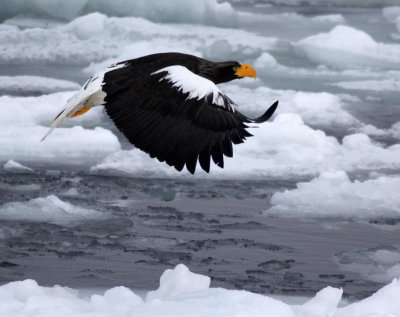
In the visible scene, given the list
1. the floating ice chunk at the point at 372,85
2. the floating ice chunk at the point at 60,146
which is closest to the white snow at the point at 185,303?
the floating ice chunk at the point at 60,146

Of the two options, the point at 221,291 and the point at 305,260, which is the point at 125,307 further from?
the point at 305,260

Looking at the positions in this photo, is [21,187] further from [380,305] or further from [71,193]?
[380,305]

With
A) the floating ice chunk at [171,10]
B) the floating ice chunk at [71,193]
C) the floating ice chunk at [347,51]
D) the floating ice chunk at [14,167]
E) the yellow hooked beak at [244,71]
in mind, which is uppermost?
the floating ice chunk at [171,10]

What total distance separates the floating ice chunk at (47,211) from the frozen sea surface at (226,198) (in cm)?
1

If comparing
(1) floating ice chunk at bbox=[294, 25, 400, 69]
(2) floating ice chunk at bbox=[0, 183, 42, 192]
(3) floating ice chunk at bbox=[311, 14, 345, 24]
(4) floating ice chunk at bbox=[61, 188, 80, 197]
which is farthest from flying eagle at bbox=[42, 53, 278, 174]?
(3) floating ice chunk at bbox=[311, 14, 345, 24]

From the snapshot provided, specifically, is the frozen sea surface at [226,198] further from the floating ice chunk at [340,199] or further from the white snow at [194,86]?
the white snow at [194,86]

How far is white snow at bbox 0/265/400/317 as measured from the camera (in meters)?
3.31

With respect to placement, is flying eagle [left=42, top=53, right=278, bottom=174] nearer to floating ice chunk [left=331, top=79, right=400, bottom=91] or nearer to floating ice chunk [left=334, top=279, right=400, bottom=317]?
floating ice chunk [left=334, top=279, right=400, bottom=317]

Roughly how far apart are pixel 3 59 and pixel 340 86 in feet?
14.5

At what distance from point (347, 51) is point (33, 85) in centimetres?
441

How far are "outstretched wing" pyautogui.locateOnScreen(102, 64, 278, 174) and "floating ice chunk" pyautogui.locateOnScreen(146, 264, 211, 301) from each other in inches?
18.5

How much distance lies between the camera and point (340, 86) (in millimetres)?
10789

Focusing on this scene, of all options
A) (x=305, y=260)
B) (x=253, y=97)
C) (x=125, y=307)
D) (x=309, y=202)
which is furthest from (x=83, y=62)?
(x=125, y=307)

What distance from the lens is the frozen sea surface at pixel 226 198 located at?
15.6ft
